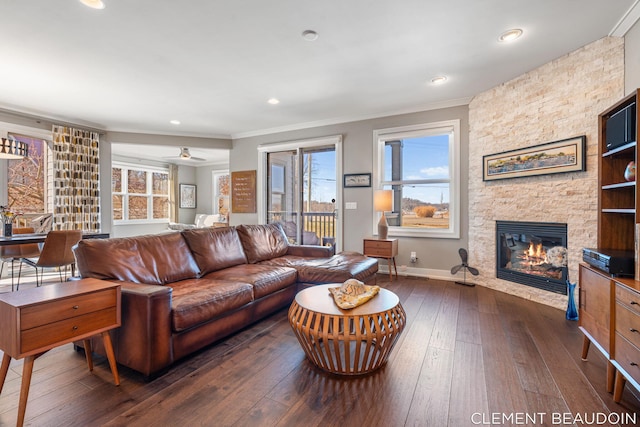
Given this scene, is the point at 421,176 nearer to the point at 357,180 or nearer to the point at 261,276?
the point at 357,180

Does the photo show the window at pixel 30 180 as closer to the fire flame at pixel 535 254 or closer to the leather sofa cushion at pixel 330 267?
the leather sofa cushion at pixel 330 267

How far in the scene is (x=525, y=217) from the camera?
3.43m

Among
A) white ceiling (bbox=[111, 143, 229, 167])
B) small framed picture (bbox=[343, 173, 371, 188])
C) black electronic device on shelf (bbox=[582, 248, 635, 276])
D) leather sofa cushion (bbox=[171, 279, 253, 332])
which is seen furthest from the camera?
white ceiling (bbox=[111, 143, 229, 167])

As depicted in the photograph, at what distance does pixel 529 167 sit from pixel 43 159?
7.26 m

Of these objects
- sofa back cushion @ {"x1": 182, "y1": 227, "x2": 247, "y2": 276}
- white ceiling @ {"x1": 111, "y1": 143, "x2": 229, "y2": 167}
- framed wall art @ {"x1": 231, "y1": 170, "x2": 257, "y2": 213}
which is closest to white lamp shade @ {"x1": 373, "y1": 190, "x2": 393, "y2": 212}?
sofa back cushion @ {"x1": 182, "y1": 227, "x2": 247, "y2": 276}

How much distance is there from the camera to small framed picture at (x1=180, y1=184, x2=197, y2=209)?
891cm

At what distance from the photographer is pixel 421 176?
4.51m

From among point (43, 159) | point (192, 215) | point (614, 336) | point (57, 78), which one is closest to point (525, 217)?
point (614, 336)

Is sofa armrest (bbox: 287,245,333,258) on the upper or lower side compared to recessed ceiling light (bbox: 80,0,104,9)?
lower

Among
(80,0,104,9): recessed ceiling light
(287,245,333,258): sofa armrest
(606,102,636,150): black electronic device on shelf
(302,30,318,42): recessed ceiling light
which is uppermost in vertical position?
(302,30,318,42): recessed ceiling light

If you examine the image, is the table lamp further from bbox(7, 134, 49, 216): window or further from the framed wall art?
bbox(7, 134, 49, 216): window

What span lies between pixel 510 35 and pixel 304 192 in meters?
3.73

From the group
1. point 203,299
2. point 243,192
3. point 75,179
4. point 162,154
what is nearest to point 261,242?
point 203,299

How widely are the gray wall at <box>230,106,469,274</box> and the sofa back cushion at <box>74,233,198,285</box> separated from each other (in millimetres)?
2823
